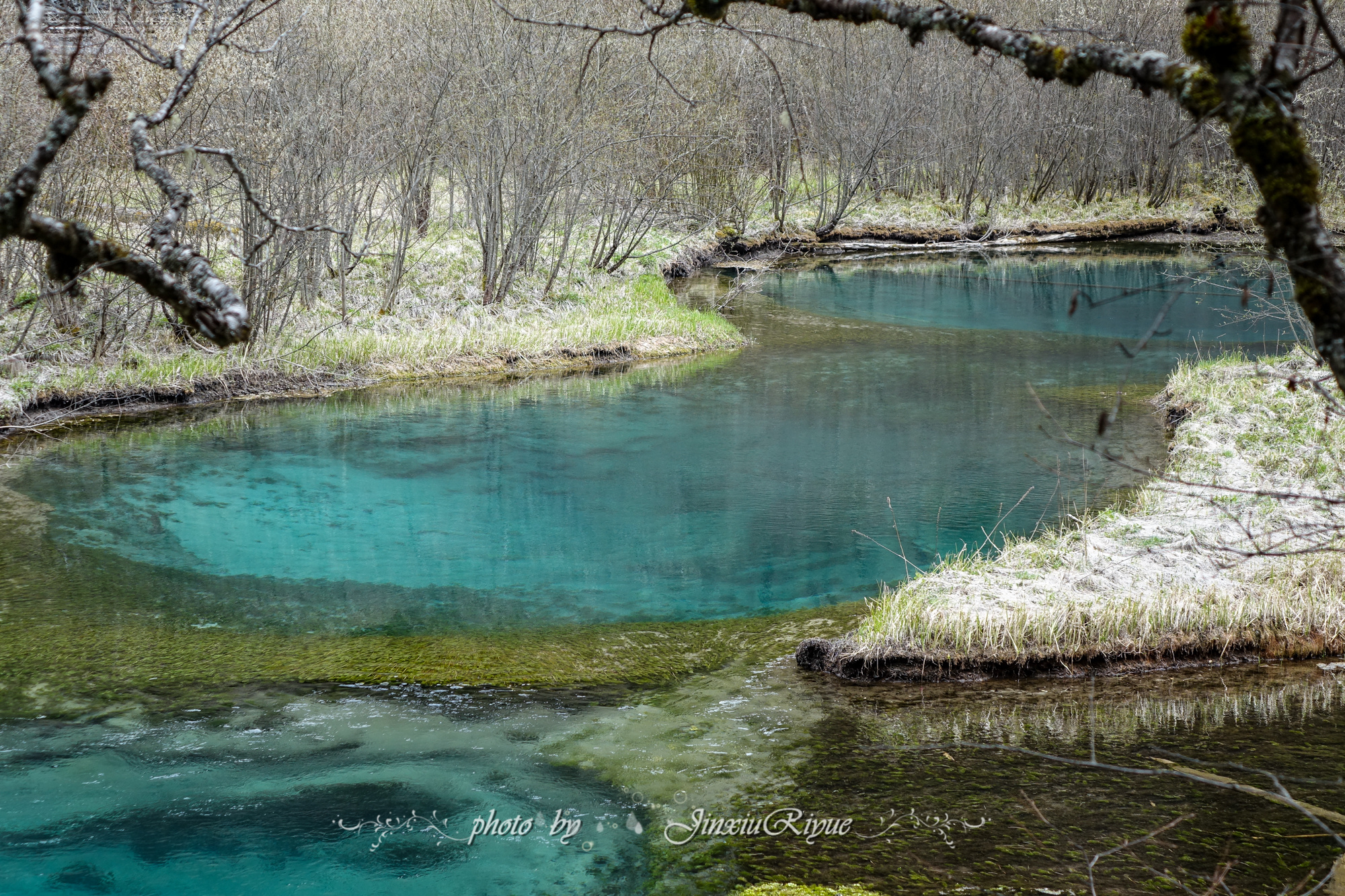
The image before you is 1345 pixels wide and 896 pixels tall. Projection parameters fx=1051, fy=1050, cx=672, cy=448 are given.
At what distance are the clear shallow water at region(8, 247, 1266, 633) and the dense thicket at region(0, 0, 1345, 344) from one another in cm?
275

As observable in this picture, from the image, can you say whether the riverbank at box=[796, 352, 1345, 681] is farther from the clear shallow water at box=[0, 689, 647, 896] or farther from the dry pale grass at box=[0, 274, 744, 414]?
the dry pale grass at box=[0, 274, 744, 414]

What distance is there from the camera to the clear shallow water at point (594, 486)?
29.9 feet

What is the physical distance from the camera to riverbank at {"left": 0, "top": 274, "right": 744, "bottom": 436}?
46.3 feet

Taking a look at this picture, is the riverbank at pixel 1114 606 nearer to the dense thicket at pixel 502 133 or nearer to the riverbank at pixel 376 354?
the dense thicket at pixel 502 133

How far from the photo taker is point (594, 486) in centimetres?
1195

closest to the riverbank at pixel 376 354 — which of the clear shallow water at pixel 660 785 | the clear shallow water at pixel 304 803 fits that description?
the clear shallow water at pixel 304 803

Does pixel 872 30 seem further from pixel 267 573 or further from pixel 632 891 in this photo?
pixel 632 891

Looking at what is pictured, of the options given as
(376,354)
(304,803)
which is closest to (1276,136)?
(304,803)

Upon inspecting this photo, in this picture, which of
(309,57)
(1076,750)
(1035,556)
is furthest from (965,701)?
(309,57)

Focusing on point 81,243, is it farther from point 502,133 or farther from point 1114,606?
point 502,133

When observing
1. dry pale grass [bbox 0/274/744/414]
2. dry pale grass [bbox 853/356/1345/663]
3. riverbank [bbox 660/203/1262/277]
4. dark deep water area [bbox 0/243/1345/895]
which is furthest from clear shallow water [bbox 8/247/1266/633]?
riverbank [bbox 660/203/1262/277]

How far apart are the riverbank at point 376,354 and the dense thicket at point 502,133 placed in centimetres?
59

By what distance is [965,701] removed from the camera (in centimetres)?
689

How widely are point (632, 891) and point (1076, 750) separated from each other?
9.23 ft
